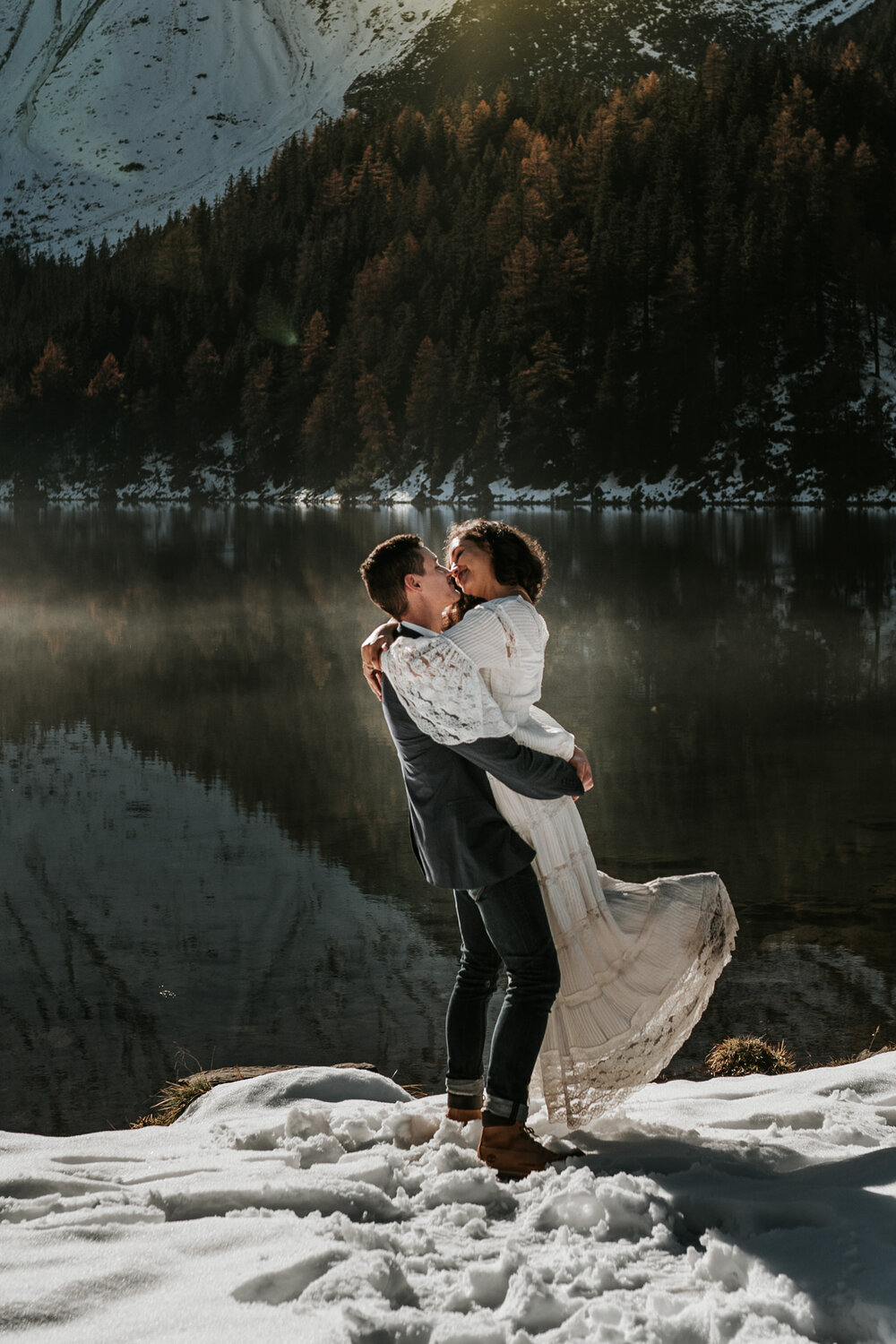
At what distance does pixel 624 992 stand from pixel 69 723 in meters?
12.8

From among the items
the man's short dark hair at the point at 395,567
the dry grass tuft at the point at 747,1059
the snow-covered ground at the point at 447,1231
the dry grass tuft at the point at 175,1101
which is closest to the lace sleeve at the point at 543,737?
the man's short dark hair at the point at 395,567

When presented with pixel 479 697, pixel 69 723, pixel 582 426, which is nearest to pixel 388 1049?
pixel 479 697

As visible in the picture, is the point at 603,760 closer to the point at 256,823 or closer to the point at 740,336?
the point at 256,823

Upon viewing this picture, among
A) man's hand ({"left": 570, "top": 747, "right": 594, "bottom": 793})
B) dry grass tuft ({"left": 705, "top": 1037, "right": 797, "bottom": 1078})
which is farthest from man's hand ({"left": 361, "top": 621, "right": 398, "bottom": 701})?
dry grass tuft ({"left": 705, "top": 1037, "right": 797, "bottom": 1078})

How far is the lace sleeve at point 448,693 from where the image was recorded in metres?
4.20

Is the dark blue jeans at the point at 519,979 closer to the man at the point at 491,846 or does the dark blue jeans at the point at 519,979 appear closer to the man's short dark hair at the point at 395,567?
the man at the point at 491,846

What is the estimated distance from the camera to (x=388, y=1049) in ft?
22.8

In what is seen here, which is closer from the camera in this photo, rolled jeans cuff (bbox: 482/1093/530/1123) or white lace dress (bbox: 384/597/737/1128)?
rolled jeans cuff (bbox: 482/1093/530/1123)

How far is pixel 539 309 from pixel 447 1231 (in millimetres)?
91771

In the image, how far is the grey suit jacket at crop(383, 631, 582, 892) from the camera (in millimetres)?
4336

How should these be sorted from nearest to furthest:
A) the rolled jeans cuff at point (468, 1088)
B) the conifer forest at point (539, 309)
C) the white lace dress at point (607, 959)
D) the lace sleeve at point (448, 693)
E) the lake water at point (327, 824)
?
1. the lace sleeve at point (448, 693)
2. the white lace dress at point (607, 959)
3. the rolled jeans cuff at point (468, 1088)
4. the lake water at point (327, 824)
5. the conifer forest at point (539, 309)

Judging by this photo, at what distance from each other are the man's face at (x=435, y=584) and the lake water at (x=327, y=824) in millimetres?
3078

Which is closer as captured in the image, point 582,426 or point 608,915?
point 608,915

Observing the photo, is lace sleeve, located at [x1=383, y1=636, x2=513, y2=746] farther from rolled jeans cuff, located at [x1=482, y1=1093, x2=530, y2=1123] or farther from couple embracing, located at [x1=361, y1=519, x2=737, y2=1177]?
rolled jeans cuff, located at [x1=482, y1=1093, x2=530, y2=1123]
